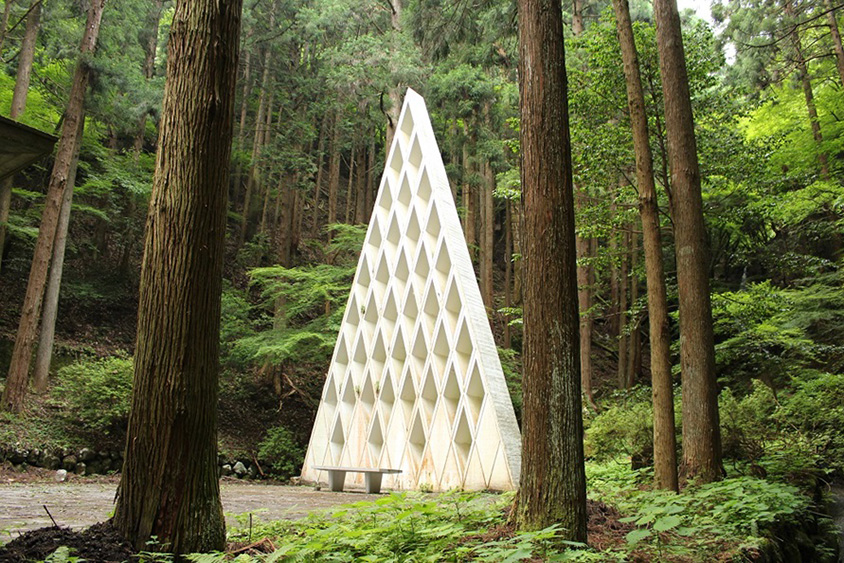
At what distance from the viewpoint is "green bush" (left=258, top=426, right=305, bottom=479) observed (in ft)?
44.6

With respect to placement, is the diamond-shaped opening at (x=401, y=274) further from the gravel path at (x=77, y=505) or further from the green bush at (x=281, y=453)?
the green bush at (x=281, y=453)

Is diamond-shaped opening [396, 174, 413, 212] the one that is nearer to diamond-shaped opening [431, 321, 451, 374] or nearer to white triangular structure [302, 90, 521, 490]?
white triangular structure [302, 90, 521, 490]

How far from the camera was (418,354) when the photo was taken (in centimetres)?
1099

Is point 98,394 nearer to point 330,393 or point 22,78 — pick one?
point 330,393

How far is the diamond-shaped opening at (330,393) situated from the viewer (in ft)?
39.4

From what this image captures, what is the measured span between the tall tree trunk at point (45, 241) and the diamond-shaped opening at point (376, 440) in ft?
20.2

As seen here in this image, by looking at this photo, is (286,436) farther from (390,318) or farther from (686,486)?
(686,486)

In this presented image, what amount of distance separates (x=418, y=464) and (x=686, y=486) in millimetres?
5409

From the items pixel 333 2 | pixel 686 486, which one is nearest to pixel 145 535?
pixel 686 486

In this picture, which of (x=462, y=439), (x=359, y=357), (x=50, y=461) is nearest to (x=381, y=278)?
(x=359, y=357)

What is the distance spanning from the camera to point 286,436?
46.8 feet

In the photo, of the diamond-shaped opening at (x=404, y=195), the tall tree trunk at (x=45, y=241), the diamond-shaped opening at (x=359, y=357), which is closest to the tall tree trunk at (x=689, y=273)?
the diamond-shaped opening at (x=404, y=195)

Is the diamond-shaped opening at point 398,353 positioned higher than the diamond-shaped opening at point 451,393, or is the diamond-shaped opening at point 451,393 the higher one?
the diamond-shaped opening at point 398,353

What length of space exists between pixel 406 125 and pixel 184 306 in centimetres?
942
